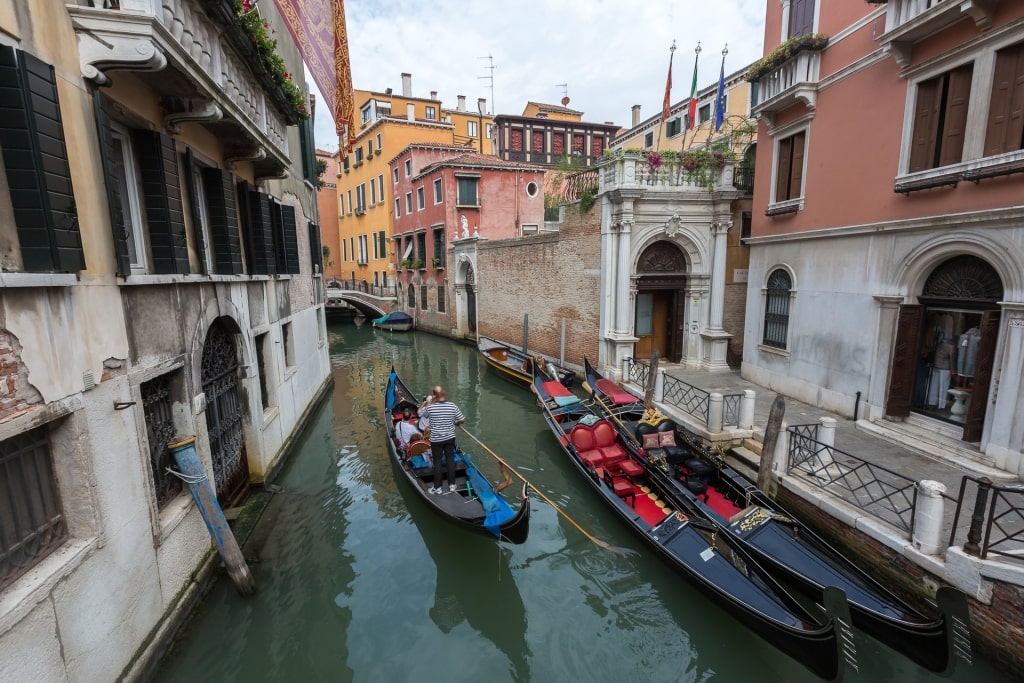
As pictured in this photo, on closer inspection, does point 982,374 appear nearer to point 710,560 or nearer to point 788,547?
point 788,547

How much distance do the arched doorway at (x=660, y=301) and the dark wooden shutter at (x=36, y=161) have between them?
10.1 metres

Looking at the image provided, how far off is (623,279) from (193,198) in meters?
8.39

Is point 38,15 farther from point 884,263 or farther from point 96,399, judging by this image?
point 884,263

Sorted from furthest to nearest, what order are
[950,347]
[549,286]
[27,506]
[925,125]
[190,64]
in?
[549,286] → [950,347] → [925,125] → [190,64] → [27,506]

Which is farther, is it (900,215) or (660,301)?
(660,301)

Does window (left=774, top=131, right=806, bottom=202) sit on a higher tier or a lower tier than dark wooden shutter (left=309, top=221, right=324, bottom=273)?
higher

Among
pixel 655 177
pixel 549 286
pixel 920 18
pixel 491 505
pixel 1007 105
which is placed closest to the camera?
pixel 1007 105

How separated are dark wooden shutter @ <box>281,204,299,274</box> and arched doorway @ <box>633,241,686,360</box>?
7467 mm

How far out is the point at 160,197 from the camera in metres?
4.23

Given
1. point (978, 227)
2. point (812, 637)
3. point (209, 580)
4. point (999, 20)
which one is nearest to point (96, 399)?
point (209, 580)

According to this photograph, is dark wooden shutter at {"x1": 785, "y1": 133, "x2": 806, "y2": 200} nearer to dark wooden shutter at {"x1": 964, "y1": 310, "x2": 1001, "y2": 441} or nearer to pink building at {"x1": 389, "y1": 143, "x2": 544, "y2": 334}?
dark wooden shutter at {"x1": 964, "y1": 310, "x2": 1001, "y2": 441}

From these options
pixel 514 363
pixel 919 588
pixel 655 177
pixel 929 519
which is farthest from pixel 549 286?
pixel 919 588

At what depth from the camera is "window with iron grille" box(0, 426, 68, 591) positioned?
2.71m

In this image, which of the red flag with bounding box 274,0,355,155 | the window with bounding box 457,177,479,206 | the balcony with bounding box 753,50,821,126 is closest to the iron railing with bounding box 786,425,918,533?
the balcony with bounding box 753,50,821,126
